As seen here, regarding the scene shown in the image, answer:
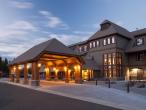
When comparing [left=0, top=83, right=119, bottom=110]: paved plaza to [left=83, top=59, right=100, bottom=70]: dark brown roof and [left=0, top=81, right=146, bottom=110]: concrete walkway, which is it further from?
[left=83, top=59, right=100, bottom=70]: dark brown roof

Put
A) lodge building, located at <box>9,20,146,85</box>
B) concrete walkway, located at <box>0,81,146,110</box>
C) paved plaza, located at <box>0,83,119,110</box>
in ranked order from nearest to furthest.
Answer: paved plaza, located at <box>0,83,119,110</box> → concrete walkway, located at <box>0,81,146,110</box> → lodge building, located at <box>9,20,146,85</box>

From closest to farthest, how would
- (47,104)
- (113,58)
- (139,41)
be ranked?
(47,104) → (113,58) → (139,41)

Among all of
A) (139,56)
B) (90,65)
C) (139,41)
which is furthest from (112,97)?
(139,41)

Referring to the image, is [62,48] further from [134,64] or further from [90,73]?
A: [134,64]

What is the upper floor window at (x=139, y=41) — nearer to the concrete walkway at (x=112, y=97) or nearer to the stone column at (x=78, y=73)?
the stone column at (x=78, y=73)

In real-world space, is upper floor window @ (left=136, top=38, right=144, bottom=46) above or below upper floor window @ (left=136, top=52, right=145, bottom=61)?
above

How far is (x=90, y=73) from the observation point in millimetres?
43938

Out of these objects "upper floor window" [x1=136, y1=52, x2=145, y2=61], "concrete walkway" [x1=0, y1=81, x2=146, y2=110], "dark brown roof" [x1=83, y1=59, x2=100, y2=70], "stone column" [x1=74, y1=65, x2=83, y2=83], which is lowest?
"concrete walkway" [x1=0, y1=81, x2=146, y2=110]

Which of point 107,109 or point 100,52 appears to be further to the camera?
point 100,52

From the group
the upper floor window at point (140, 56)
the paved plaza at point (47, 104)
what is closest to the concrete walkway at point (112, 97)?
the paved plaza at point (47, 104)

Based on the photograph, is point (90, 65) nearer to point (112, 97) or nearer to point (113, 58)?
point (113, 58)

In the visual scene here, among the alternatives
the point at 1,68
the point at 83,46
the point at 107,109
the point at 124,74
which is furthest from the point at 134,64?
the point at 1,68

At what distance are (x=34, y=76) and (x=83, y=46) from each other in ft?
87.9

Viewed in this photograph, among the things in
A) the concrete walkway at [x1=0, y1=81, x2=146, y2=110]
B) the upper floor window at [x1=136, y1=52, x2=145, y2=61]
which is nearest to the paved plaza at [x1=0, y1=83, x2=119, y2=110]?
the concrete walkway at [x1=0, y1=81, x2=146, y2=110]
